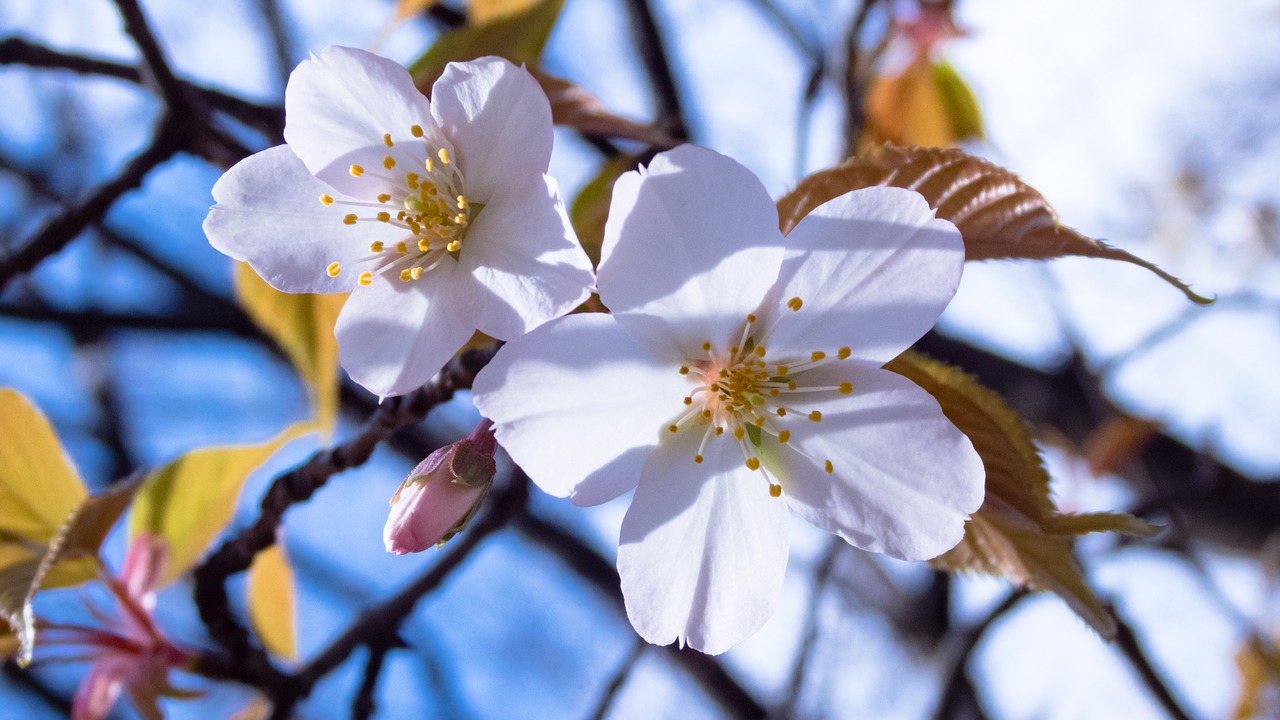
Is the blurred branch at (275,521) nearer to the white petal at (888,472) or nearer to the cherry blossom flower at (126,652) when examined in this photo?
the cherry blossom flower at (126,652)

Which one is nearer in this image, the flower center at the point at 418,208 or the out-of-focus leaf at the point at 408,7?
the flower center at the point at 418,208

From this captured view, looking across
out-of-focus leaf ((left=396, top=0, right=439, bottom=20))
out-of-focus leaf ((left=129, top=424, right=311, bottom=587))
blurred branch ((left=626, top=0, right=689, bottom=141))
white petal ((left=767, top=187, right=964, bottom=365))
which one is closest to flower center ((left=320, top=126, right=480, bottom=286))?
white petal ((left=767, top=187, right=964, bottom=365))

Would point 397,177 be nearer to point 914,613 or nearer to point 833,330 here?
point 833,330

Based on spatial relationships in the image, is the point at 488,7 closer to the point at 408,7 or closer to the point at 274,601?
the point at 408,7

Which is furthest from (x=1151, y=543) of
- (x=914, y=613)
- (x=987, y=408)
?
(x=987, y=408)

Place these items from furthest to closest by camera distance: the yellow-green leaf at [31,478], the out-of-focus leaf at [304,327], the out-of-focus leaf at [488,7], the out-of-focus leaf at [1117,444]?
the out-of-focus leaf at [1117,444]
the out-of-focus leaf at [488,7]
the out-of-focus leaf at [304,327]
the yellow-green leaf at [31,478]

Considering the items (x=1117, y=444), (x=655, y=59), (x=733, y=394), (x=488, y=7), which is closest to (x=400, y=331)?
(x=733, y=394)

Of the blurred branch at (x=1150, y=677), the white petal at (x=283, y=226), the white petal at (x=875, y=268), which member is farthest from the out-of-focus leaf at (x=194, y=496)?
the blurred branch at (x=1150, y=677)
